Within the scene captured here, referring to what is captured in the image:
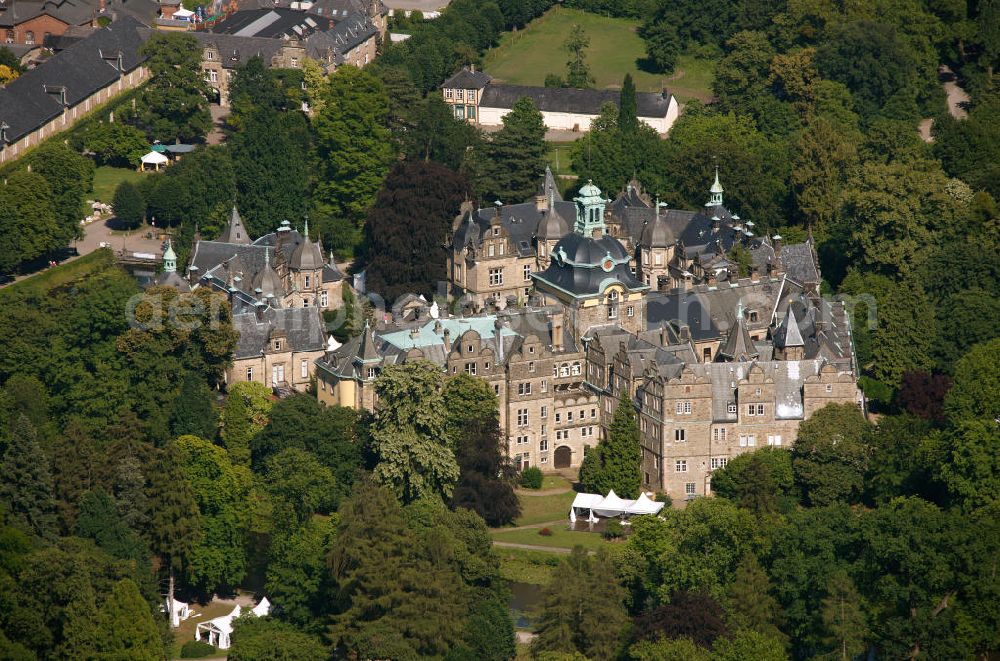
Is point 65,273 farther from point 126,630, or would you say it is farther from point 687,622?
point 687,622

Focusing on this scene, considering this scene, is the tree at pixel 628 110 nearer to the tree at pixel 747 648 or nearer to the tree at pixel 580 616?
the tree at pixel 580 616

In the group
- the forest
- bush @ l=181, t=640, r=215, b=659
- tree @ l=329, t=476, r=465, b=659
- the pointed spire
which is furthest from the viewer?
the pointed spire

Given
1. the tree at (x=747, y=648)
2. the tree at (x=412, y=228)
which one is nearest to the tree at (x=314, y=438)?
the tree at (x=412, y=228)

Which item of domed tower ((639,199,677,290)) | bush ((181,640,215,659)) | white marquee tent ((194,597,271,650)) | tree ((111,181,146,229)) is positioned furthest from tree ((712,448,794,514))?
tree ((111,181,146,229))

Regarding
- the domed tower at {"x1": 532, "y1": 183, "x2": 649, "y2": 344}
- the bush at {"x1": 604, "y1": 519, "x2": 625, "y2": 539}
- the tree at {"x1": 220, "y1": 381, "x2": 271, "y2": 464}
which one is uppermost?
the domed tower at {"x1": 532, "y1": 183, "x2": 649, "y2": 344}

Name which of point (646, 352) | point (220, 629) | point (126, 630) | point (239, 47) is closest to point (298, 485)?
point (220, 629)

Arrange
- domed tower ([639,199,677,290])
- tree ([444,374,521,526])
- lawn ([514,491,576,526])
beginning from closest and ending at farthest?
tree ([444,374,521,526])
lawn ([514,491,576,526])
domed tower ([639,199,677,290])

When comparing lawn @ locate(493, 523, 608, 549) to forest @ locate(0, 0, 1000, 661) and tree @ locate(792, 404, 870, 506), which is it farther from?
tree @ locate(792, 404, 870, 506)
